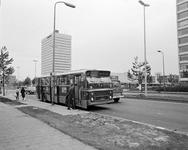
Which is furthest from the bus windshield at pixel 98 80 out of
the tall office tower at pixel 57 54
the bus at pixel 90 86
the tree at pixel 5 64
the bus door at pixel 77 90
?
the tall office tower at pixel 57 54

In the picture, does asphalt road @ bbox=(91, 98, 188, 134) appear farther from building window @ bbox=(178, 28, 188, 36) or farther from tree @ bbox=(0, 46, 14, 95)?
building window @ bbox=(178, 28, 188, 36)

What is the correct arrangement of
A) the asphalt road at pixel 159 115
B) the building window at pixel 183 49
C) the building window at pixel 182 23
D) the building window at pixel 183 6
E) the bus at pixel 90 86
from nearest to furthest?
the asphalt road at pixel 159 115
the bus at pixel 90 86
the building window at pixel 183 6
the building window at pixel 183 49
the building window at pixel 182 23

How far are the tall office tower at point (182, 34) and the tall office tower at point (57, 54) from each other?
44.3 metres

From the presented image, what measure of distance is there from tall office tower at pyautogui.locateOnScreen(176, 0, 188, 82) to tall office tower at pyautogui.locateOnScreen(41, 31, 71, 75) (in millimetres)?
44287

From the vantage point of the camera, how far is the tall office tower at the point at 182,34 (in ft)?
198

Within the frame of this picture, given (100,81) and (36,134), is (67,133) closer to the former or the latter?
(36,134)

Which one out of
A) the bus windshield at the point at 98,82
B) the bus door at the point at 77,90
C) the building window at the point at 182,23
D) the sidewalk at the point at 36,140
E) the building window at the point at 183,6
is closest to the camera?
the sidewalk at the point at 36,140

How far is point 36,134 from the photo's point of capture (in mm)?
5723

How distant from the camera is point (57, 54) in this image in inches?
3123

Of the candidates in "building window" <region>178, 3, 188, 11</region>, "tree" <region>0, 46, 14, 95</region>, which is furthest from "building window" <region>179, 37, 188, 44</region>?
"tree" <region>0, 46, 14, 95</region>

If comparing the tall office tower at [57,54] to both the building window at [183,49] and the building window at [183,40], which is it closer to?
the building window at [183,49]

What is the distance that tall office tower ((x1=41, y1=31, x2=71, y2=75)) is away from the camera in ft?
247

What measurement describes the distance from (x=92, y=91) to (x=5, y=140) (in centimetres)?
731

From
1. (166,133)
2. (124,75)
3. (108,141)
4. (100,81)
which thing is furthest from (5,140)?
(124,75)
